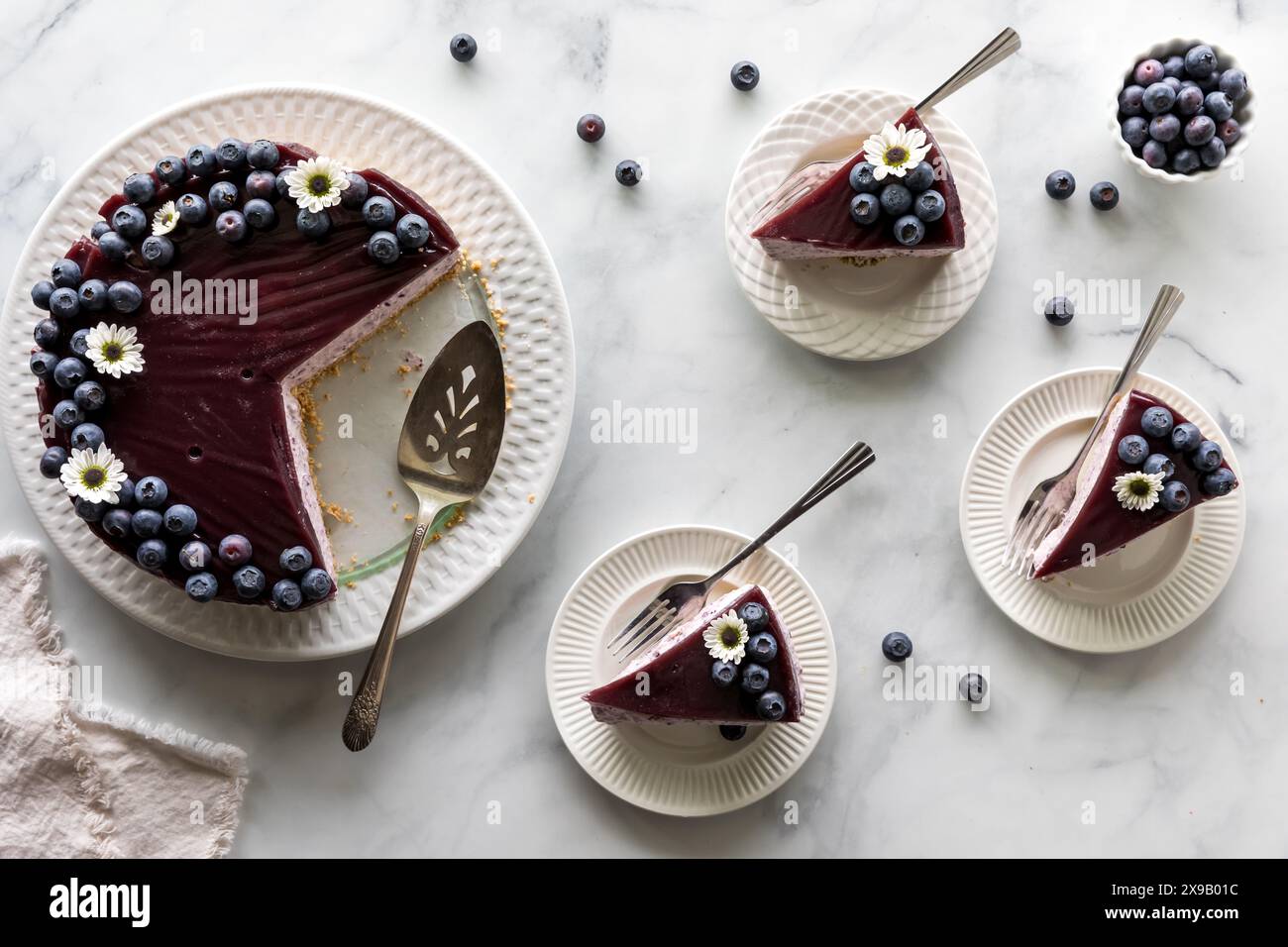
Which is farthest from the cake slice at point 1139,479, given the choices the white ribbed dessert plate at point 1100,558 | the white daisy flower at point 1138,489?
the white ribbed dessert plate at point 1100,558

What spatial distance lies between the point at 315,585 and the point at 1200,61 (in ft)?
10.9

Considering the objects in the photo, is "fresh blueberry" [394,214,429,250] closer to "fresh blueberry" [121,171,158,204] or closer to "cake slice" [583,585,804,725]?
"fresh blueberry" [121,171,158,204]

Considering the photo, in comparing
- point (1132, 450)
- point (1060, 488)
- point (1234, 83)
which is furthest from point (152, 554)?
point (1234, 83)

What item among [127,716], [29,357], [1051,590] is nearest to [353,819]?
[127,716]

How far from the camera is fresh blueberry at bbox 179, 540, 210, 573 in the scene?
321 centimetres

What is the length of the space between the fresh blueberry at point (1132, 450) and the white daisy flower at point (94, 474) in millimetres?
3063

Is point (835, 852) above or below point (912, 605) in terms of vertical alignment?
below

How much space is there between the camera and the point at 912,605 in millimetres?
3811

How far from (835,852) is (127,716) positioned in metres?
2.50

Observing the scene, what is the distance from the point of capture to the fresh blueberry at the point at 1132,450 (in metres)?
3.39

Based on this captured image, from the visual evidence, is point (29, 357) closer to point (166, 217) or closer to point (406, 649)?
point (166, 217)

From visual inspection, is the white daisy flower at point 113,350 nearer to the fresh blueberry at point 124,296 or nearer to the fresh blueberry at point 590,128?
the fresh blueberry at point 124,296

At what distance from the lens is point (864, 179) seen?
11.1 feet

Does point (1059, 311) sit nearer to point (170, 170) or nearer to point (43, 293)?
point (170, 170)
